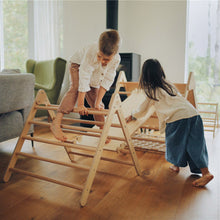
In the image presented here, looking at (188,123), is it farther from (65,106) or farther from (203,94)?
(203,94)

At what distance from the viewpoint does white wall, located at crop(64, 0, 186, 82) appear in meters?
3.94

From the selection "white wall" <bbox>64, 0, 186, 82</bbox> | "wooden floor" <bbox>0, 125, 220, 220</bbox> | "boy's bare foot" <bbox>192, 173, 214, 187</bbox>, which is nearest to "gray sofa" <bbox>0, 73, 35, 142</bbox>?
"wooden floor" <bbox>0, 125, 220, 220</bbox>

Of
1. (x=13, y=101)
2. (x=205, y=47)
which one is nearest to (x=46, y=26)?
(x=205, y=47)

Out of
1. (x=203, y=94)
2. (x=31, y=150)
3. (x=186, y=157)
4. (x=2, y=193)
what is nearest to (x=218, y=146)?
(x=186, y=157)

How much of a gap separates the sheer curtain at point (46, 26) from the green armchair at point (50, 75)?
0.74 meters

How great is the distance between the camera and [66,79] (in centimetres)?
427

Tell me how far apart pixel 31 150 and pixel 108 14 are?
2.66 meters

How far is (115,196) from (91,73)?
0.79 meters

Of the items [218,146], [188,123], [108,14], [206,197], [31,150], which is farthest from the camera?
[108,14]

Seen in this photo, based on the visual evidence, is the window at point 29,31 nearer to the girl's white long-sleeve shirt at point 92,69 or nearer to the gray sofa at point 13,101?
the gray sofa at point 13,101

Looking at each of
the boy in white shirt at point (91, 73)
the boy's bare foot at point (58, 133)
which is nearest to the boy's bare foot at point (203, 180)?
the boy in white shirt at point (91, 73)

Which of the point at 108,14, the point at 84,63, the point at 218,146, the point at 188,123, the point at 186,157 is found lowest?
the point at 218,146

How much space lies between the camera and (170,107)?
1.81m

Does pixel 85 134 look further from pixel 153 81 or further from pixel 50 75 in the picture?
pixel 50 75
